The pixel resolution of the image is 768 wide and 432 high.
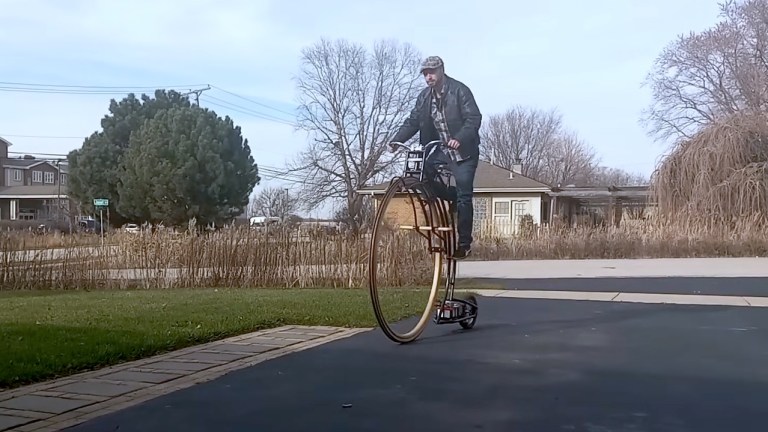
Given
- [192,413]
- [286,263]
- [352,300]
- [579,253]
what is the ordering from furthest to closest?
[579,253], [286,263], [352,300], [192,413]

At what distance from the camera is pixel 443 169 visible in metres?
7.16

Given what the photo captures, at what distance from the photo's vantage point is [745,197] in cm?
2497

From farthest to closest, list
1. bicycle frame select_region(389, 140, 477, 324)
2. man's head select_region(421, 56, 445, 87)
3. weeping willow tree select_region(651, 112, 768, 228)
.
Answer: weeping willow tree select_region(651, 112, 768, 228) < man's head select_region(421, 56, 445, 87) < bicycle frame select_region(389, 140, 477, 324)

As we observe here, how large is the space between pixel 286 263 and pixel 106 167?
27230 millimetres

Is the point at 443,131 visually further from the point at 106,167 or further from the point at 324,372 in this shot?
the point at 106,167

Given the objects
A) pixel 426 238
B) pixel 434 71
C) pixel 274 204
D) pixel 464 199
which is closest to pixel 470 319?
pixel 426 238

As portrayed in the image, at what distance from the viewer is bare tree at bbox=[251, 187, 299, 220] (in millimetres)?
43750

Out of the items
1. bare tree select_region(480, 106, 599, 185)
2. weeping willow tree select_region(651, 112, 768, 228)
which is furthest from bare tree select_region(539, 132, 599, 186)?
weeping willow tree select_region(651, 112, 768, 228)

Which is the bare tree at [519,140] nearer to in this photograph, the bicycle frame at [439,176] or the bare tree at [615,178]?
the bare tree at [615,178]

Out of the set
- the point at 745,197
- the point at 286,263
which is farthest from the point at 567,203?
the point at 286,263

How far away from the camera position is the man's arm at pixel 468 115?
7.15 metres

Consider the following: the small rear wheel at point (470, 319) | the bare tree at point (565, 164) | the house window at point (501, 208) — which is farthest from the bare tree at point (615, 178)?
the small rear wheel at point (470, 319)

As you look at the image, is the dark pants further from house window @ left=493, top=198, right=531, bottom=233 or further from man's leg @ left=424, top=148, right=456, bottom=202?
house window @ left=493, top=198, right=531, bottom=233

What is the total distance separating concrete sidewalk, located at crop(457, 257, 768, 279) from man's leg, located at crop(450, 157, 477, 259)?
866 centimetres
